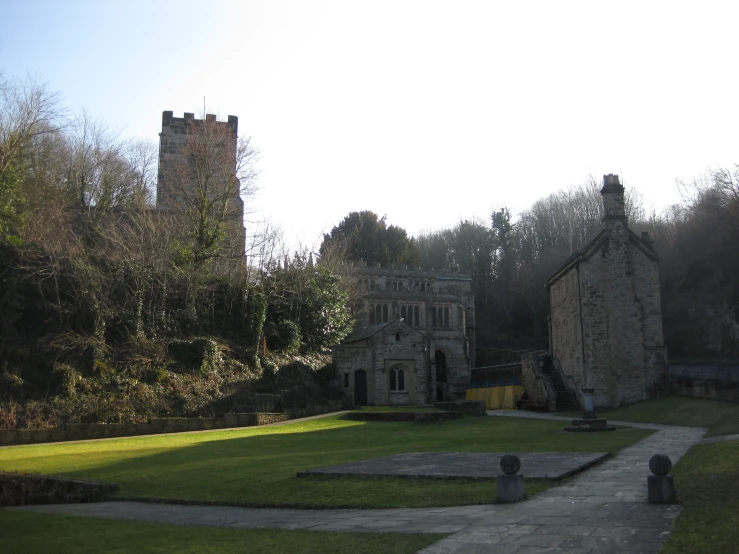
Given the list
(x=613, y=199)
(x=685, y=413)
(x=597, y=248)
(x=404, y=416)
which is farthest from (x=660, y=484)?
(x=613, y=199)

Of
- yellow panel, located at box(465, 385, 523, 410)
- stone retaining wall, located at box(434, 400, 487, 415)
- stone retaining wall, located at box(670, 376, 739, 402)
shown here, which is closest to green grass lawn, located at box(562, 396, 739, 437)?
stone retaining wall, located at box(670, 376, 739, 402)

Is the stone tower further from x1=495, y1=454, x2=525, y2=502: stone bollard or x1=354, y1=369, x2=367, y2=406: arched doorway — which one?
x1=495, y1=454, x2=525, y2=502: stone bollard

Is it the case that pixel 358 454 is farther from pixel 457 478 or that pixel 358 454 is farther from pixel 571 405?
pixel 571 405

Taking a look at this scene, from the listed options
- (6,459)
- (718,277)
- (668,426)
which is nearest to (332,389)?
(668,426)

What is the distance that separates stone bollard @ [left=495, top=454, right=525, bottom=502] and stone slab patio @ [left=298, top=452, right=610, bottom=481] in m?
1.59

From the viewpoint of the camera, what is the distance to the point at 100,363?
92.6 ft

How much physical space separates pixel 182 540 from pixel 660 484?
6.23 m

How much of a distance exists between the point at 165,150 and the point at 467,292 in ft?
109

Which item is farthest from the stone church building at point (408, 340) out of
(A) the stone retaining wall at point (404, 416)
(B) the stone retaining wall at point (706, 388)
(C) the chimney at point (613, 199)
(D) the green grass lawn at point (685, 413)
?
(B) the stone retaining wall at point (706, 388)

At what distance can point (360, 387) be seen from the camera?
39375 mm

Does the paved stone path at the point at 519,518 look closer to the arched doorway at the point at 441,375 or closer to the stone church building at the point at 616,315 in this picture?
the stone church building at the point at 616,315

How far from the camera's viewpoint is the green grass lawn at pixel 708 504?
6.78 m

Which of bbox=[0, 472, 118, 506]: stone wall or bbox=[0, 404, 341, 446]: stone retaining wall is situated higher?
bbox=[0, 404, 341, 446]: stone retaining wall

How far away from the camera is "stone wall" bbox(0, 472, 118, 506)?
1304 cm
